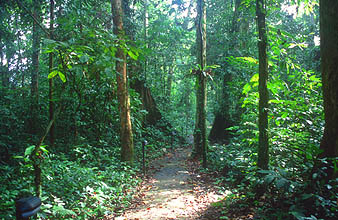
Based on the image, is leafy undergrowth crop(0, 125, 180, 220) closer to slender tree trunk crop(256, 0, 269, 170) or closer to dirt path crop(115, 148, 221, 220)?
dirt path crop(115, 148, 221, 220)

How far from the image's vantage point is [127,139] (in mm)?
8031

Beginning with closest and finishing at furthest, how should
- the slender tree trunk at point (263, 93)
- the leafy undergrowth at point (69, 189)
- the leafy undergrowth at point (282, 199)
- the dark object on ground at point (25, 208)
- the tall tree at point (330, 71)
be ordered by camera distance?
the dark object on ground at point (25, 208), the leafy undergrowth at point (282, 199), the tall tree at point (330, 71), the leafy undergrowth at point (69, 189), the slender tree trunk at point (263, 93)

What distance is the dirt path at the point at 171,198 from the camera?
4.73 meters

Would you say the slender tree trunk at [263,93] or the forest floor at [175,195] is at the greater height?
the slender tree trunk at [263,93]

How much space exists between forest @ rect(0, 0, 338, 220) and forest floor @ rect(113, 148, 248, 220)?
59mm

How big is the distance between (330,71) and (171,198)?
174 inches

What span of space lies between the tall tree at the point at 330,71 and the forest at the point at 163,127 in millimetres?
15

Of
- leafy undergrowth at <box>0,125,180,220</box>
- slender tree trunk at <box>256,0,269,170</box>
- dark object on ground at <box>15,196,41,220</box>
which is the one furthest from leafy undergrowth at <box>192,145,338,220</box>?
dark object on ground at <box>15,196,41,220</box>

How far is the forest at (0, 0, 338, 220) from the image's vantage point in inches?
135

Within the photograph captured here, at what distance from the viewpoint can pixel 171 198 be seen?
5820mm

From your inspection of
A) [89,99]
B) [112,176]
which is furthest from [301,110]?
[89,99]

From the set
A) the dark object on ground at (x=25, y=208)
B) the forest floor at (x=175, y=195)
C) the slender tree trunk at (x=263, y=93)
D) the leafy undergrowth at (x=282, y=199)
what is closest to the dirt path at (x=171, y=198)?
the forest floor at (x=175, y=195)

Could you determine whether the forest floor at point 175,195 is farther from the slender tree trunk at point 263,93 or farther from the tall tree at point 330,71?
the tall tree at point 330,71

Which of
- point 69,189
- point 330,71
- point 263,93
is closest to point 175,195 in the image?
point 69,189
